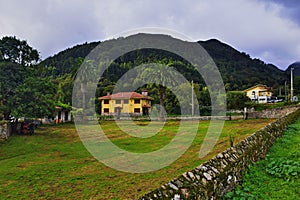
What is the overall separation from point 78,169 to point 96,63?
117 feet

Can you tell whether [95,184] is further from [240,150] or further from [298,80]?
[298,80]

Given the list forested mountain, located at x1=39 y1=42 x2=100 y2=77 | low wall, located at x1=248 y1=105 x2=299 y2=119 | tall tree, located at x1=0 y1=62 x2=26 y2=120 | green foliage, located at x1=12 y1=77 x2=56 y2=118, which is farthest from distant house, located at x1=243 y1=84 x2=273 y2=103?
tall tree, located at x1=0 y1=62 x2=26 y2=120

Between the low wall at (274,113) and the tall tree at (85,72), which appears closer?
the low wall at (274,113)

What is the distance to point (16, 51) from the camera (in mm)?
22125

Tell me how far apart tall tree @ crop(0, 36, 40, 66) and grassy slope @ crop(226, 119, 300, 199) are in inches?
842

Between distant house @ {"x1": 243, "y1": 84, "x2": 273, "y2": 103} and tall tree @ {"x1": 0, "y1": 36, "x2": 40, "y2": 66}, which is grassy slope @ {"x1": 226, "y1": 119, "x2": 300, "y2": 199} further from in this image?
distant house @ {"x1": 243, "y1": 84, "x2": 273, "y2": 103}

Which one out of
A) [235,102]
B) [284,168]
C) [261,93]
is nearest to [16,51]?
[284,168]

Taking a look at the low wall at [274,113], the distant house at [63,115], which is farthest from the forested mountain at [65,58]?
the low wall at [274,113]

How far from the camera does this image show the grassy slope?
435 cm

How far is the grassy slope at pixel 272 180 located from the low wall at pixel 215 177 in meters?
0.16

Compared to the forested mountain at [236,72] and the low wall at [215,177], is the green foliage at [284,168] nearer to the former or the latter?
the low wall at [215,177]

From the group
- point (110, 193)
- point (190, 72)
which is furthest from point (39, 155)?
point (190, 72)

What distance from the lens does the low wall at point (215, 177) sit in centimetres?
298

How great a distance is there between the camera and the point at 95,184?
6.84 meters
